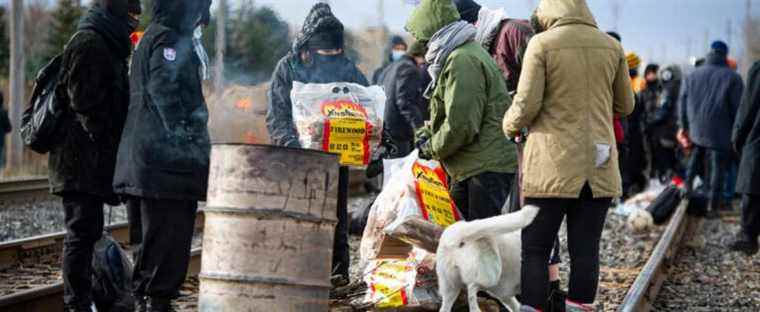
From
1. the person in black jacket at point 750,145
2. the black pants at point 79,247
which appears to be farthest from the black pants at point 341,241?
the person in black jacket at point 750,145

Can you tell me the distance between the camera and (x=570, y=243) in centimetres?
571

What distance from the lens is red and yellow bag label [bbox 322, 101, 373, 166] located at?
6711 millimetres

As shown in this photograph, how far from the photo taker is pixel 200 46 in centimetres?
598

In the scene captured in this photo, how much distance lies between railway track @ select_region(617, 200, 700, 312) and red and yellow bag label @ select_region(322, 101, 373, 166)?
6.46 feet

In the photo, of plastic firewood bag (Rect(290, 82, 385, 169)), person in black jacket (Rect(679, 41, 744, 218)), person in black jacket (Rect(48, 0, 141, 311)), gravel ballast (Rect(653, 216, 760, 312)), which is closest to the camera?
person in black jacket (Rect(48, 0, 141, 311))

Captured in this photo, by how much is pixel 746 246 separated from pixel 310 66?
6.00m

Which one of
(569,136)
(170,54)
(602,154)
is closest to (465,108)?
(569,136)

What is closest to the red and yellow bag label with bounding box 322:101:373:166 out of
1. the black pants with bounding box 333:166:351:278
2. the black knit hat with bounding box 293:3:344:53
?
the black pants with bounding box 333:166:351:278

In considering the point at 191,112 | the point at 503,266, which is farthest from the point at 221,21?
the point at 503,266

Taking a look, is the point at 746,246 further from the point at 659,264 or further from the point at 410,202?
the point at 410,202

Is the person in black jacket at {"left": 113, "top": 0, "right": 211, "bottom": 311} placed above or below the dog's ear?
above

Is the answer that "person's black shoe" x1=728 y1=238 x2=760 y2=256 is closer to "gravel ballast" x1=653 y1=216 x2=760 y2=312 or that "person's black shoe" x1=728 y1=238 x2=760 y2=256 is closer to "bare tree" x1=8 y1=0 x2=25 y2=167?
"gravel ballast" x1=653 y1=216 x2=760 y2=312

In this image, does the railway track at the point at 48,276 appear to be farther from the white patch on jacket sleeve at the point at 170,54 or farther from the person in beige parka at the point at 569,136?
the white patch on jacket sleeve at the point at 170,54

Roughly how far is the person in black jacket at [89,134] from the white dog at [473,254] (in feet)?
6.82
